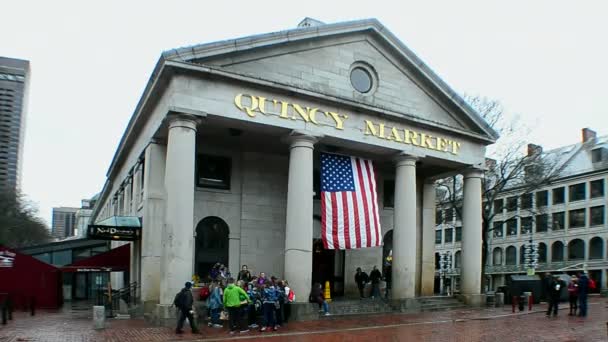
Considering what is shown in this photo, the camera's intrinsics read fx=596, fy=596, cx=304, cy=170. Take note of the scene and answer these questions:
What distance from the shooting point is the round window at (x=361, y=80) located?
84.3ft

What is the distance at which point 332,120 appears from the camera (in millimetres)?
23531

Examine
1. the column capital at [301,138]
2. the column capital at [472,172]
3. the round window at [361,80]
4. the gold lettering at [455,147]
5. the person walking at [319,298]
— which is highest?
the round window at [361,80]

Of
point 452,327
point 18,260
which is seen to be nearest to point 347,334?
point 452,327

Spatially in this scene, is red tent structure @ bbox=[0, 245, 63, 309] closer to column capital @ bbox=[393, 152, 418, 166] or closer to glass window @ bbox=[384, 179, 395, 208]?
glass window @ bbox=[384, 179, 395, 208]

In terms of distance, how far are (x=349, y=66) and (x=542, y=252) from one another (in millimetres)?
47982

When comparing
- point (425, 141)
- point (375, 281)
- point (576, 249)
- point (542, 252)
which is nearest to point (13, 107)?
point (542, 252)

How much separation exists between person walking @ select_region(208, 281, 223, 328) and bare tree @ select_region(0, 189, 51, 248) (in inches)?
1683

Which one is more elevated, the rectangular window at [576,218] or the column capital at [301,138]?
the column capital at [301,138]

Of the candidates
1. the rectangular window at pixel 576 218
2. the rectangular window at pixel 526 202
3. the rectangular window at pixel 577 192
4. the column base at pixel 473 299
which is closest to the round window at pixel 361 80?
the column base at pixel 473 299

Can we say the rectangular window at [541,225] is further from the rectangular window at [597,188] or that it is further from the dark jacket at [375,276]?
the dark jacket at [375,276]

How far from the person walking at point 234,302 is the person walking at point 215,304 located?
3.22 feet

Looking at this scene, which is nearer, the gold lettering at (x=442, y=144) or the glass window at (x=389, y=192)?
the gold lettering at (x=442, y=144)

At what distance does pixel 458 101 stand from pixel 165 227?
15.3 m

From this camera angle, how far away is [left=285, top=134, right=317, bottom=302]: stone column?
71.6 feet
